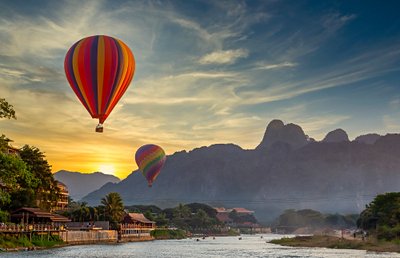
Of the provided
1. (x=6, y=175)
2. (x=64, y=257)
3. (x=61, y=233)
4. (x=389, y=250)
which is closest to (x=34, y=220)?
(x=61, y=233)

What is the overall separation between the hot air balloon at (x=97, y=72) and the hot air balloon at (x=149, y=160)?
81.8m

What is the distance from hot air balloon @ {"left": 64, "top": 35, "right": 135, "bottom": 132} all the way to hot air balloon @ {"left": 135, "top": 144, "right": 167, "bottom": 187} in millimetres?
81807

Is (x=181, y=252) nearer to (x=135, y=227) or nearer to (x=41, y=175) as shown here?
(x=41, y=175)

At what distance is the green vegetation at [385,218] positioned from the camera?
103644 mm

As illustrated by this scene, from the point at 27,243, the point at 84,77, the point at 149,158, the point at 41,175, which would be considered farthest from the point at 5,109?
the point at 149,158

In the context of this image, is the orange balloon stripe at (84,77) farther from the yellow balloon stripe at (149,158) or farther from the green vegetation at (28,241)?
the yellow balloon stripe at (149,158)

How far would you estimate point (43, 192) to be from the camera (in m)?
119

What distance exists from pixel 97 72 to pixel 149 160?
276 ft

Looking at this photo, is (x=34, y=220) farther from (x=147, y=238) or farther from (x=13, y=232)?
(x=147, y=238)

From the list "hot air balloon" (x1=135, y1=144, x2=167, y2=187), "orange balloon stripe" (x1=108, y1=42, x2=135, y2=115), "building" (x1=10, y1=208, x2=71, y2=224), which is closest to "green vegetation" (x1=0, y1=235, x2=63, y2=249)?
"building" (x1=10, y1=208, x2=71, y2=224)

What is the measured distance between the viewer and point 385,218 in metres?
117

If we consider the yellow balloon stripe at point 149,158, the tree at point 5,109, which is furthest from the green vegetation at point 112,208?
the tree at point 5,109

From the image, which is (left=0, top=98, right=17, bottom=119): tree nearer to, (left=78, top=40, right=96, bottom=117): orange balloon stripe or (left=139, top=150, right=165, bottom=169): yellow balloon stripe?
(left=78, top=40, right=96, bottom=117): orange balloon stripe

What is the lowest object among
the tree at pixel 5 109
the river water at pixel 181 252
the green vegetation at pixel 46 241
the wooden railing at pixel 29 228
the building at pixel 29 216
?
the river water at pixel 181 252
